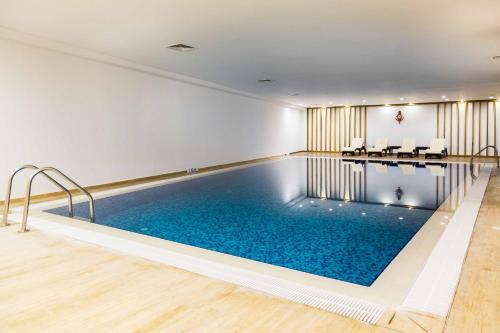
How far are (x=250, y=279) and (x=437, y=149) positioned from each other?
1544 cm

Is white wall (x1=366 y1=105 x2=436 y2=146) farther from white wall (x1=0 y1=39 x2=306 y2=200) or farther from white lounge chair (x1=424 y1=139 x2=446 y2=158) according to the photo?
white wall (x1=0 y1=39 x2=306 y2=200)

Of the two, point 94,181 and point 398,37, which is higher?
point 398,37

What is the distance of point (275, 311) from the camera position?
2.38 m

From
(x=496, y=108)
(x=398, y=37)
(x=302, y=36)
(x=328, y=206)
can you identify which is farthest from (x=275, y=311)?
(x=496, y=108)

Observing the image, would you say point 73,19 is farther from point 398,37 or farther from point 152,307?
point 398,37

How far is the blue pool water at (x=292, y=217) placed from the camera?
4008 mm

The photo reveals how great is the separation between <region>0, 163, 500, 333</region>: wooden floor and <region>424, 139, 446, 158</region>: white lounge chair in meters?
13.6

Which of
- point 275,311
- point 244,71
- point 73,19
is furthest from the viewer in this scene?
point 244,71

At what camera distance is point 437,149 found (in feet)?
52.2

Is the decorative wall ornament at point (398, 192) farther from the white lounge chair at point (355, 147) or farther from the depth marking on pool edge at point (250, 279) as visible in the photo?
the white lounge chair at point (355, 147)

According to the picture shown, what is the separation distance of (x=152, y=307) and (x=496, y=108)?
60.4 ft

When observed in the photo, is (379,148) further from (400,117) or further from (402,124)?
(400,117)

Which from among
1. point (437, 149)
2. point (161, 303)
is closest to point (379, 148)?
point (437, 149)

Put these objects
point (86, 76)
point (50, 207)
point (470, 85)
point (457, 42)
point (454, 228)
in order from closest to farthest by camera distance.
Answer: point (454, 228), point (50, 207), point (457, 42), point (86, 76), point (470, 85)
